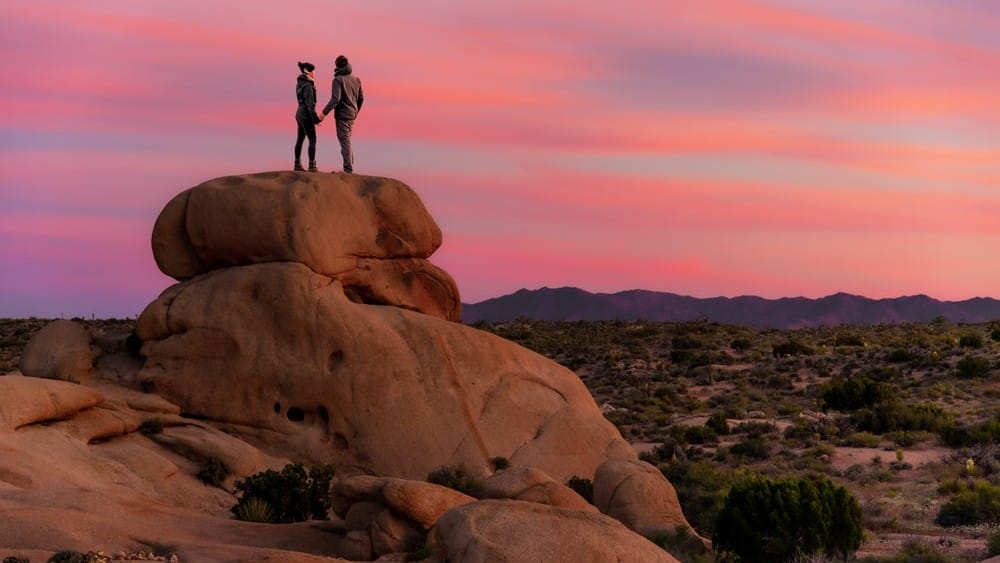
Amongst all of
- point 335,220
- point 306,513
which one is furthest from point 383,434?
point 335,220

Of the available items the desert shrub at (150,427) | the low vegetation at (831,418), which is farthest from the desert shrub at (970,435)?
the desert shrub at (150,427)

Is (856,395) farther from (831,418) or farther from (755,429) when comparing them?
(755,429)

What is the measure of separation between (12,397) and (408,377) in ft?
28.8

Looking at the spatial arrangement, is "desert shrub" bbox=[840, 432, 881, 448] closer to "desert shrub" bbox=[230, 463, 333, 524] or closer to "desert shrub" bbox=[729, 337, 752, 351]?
"desert shrub" bbox=[230, 463, 333, 524]

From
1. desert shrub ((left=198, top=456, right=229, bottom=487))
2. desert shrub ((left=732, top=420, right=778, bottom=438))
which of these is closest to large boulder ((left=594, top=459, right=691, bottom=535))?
desert shrub ((left=198, top=456, right=229, bottom=487))

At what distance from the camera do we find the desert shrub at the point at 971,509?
968 inches

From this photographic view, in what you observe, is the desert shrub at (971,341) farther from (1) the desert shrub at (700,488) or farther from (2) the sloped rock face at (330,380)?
(2) the sloped rock face at (330,380)

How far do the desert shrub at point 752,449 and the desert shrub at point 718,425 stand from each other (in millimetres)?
3165

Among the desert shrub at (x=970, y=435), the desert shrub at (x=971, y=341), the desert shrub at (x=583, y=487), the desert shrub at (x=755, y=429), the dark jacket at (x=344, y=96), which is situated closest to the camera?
the desert shrub at (x=583, y=487)

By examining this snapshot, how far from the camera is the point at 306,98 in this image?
1118 inches

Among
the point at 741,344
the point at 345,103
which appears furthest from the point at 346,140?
the point at 741,344

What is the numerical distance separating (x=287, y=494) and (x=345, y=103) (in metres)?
11.4

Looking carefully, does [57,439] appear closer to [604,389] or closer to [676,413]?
[676,413]

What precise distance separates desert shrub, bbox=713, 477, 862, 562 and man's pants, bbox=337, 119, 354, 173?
45.6ft
